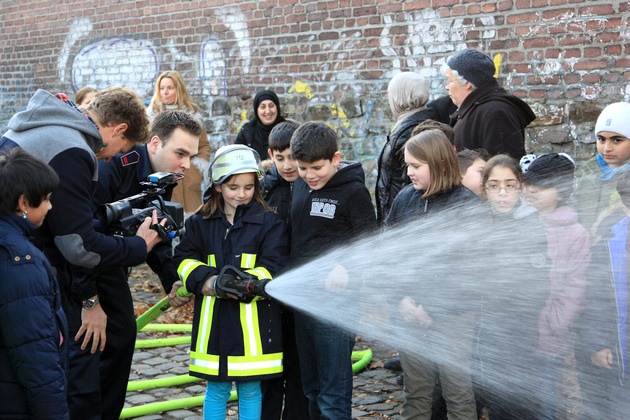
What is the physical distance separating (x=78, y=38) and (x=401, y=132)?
8694 mm

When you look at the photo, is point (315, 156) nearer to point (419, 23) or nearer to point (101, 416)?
point (101, 416)

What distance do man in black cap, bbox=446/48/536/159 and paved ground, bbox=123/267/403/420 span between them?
1.79 metres

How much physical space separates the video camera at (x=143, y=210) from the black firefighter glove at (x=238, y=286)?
0.45m

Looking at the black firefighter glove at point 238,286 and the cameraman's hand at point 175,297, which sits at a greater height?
the black firefighter glove at point 238,286

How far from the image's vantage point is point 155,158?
4.60m

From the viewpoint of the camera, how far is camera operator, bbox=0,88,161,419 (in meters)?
3.71

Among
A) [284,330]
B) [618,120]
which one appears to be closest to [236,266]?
[284,330]

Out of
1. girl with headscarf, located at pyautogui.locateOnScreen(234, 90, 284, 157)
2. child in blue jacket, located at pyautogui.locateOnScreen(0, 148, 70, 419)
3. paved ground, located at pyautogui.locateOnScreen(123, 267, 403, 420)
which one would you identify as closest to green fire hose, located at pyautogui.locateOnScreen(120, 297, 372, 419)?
paved ground, located at pyautogui.locateOnScreen(123, 267, 403, 420)

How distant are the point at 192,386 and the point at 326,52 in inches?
200

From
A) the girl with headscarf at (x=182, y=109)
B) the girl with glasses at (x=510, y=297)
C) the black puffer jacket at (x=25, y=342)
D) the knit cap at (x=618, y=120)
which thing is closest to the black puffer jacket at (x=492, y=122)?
the knit cap at (x=618, y=120)

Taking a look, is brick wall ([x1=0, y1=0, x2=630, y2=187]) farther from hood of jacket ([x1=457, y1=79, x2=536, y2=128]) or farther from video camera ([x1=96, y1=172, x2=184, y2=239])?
video camera ([x1=96, y1=172, x2=184, y2=239])

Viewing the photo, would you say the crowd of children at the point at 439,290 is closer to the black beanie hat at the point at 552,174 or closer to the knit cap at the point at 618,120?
the black beanie hat at the point at 552,174

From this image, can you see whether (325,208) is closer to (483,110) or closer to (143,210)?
(143,210)

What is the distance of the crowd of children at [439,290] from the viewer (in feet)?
13.5
